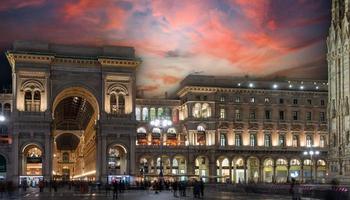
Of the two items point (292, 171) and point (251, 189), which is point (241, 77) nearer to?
point (292, 171)

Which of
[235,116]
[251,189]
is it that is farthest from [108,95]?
[251,189]

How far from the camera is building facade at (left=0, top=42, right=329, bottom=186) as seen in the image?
10356cm

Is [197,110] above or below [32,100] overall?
below

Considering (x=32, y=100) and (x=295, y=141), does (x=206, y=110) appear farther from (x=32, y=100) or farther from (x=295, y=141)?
(x=32, y=100)

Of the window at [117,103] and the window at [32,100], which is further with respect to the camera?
the window at [117,103]

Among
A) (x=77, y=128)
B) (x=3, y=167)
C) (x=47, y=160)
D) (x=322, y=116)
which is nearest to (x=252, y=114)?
(x=322, y=116)

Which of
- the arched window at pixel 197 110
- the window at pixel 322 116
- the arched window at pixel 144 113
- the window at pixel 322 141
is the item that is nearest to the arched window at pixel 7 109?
the arched window at pixel 144 113

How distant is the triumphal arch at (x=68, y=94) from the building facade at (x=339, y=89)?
107ft

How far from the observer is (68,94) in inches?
4345

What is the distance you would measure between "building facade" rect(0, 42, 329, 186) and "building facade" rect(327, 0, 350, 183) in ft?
76.9

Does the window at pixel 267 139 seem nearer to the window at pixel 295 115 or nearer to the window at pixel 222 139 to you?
the window at pixel 295 115

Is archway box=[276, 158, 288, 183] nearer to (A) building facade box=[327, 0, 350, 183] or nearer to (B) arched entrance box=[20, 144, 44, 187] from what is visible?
(A) building facade box=[327, 0, 350, 183]

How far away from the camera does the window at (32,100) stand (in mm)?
104438

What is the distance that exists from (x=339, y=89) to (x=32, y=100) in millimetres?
48635
